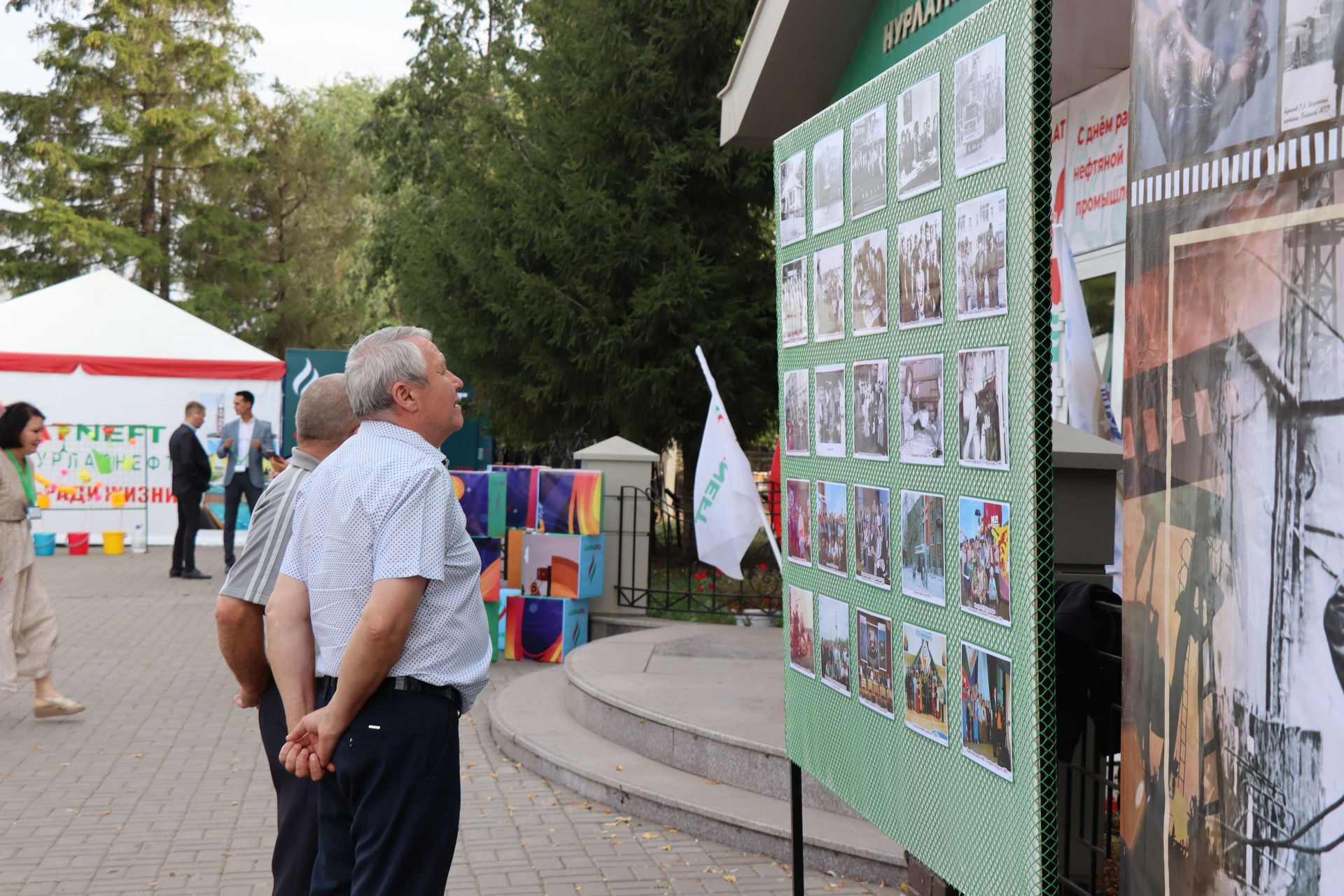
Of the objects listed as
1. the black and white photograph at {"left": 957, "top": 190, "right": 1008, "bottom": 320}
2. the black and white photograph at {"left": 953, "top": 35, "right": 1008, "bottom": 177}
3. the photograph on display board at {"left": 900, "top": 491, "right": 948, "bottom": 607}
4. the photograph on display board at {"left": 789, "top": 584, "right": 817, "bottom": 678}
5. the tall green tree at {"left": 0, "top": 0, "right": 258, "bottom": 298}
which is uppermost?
the tall green tree at {"left": 0, "top": 0, "right": 258, "bottom": 298}

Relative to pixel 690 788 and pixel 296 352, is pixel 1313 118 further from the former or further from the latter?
pixel 296 352

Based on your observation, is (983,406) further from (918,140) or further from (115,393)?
(115,393)

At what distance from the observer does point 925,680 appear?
322 centimetres

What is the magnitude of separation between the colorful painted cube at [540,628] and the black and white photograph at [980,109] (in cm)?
784

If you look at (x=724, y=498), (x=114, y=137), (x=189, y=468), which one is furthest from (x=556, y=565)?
(x=114, y=137)

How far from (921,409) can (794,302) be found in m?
1.03

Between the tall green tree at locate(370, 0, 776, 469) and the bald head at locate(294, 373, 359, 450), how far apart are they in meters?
9.67

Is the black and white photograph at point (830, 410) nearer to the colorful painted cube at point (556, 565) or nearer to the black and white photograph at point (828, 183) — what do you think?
the black and white photograph at point (828, 183)

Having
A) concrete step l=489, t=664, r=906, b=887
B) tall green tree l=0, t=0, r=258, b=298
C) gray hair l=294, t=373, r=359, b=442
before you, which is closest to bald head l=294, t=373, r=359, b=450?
gray hair l=294, t=373, r=359, b=442

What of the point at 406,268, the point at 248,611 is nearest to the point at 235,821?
the point at 248,611

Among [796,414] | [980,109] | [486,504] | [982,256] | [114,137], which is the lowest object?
[486,504]

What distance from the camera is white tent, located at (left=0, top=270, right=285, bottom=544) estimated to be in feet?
59.7

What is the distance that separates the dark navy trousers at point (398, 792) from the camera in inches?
115

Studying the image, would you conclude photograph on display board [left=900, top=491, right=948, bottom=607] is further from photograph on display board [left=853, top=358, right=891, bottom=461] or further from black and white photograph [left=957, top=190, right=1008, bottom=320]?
black and white photograph [left=957, top=190, right=1008, bottom=320]
